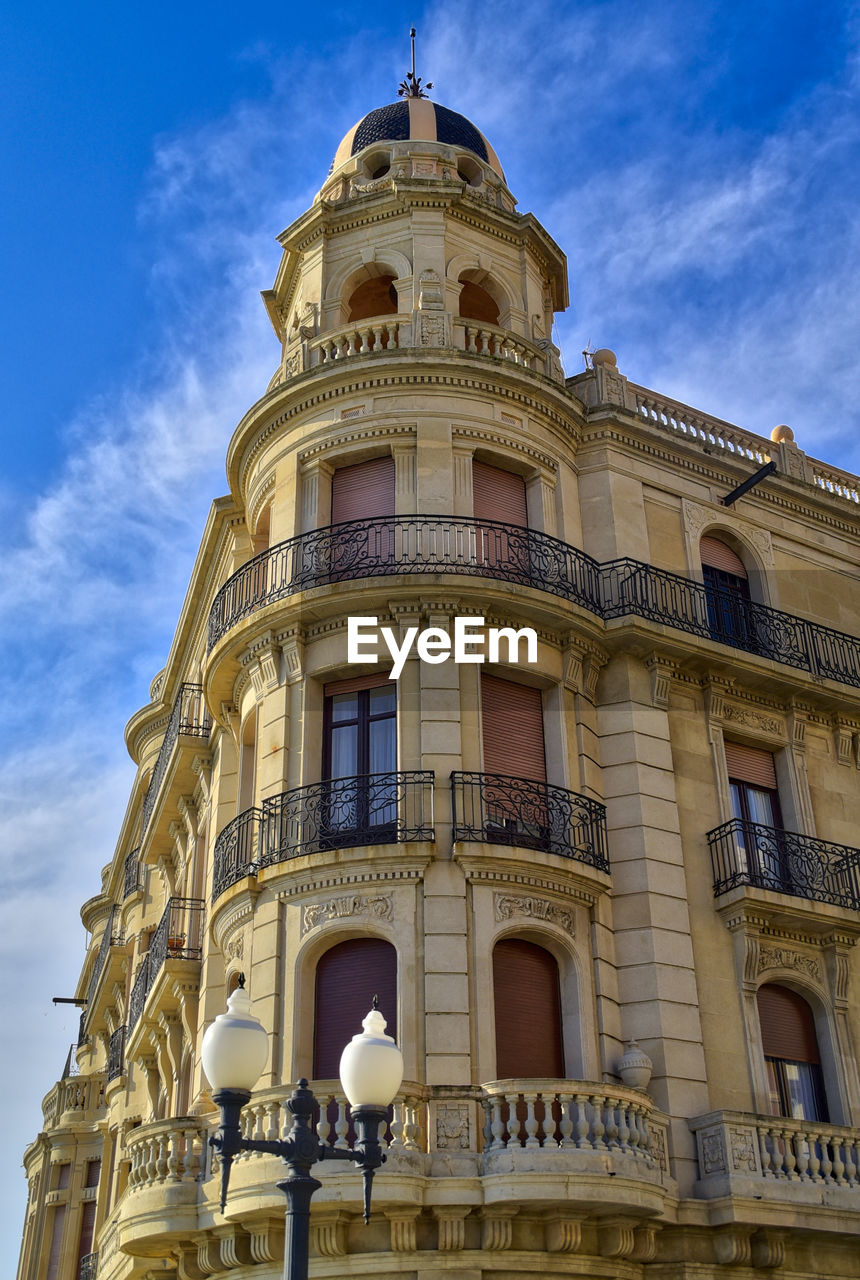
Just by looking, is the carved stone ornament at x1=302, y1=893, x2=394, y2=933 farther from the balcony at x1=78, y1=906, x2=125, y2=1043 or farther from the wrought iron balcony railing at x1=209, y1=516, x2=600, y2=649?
the balcony at x1=78, y1=906, x2=125, y2=1043

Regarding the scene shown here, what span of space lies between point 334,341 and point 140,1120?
590 inches

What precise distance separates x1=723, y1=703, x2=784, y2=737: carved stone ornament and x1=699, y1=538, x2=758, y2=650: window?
116 cm

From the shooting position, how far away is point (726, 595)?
22.3m

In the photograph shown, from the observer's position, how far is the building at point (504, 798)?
52.6 ft

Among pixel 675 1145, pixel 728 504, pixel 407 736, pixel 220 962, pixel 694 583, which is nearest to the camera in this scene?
pixel 675 1145

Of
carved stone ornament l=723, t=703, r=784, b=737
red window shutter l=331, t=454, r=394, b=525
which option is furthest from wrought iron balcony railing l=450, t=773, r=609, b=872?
red window shutter l=331, t=454, r=394, b=525

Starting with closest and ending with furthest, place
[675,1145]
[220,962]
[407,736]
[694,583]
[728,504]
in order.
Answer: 1. [675,1145]
2. [407,736]
3. [220,962]
4. [694,583]
5. [728,504]

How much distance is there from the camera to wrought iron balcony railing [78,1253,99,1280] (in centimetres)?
2886

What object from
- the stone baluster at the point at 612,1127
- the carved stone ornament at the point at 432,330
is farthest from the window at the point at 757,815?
the carved stone ornament at the point at 432,330

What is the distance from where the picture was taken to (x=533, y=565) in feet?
66.4

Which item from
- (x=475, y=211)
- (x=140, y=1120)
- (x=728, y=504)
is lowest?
(x=140, y=1120)

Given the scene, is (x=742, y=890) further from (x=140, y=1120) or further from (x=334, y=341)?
(x=140, y=1120)

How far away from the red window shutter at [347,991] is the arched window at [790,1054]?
17.8ft

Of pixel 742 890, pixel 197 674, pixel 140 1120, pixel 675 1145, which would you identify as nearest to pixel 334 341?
pixel 197 674
